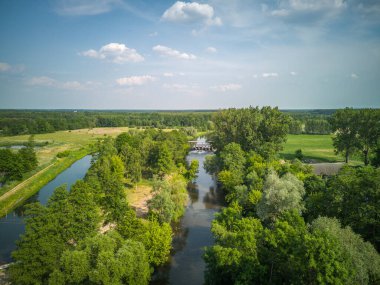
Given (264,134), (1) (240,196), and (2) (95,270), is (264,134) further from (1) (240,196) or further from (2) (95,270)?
(2) (95,270)

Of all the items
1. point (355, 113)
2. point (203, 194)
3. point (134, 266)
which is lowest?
point (203, 194)

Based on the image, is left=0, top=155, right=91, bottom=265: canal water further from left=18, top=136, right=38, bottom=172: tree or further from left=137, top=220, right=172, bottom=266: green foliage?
left=137, top=220, right=172, bottom=266: green foliage

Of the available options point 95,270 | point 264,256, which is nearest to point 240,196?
point 264,256

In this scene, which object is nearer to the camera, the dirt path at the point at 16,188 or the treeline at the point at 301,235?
the treeline at the point at 301,235

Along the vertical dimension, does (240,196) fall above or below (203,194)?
above

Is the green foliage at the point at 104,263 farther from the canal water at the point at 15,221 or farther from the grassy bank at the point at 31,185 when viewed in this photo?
the grassy bank at the point at 31,185

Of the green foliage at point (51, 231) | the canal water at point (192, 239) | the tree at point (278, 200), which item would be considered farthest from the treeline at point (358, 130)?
the green foliage at point (51, 231)
